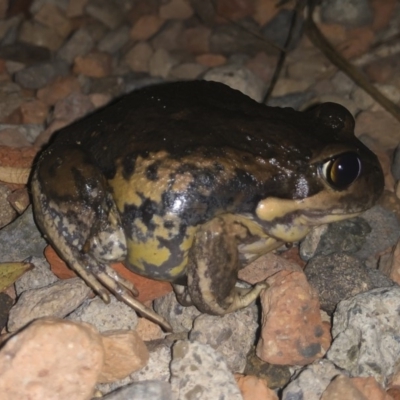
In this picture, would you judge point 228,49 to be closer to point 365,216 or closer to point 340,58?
point 340,58

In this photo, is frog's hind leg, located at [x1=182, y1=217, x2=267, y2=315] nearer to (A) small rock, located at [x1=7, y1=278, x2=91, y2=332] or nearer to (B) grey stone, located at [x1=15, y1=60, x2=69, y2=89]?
(A) small rock, located at [x1=7, y1=278, x2=91, y2=332]

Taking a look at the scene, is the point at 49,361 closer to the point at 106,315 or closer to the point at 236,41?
the point at 106,315

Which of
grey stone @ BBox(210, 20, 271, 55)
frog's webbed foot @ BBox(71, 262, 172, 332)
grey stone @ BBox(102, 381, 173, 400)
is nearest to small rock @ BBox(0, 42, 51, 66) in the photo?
grey stone @ BBox(210, 20, 271, 55)

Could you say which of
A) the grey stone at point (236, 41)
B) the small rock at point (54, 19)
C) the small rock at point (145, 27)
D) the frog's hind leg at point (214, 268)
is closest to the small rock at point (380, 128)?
the grey stone at point (236, 41)

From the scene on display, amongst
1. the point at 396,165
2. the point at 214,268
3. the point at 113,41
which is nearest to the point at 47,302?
the point at 214,268

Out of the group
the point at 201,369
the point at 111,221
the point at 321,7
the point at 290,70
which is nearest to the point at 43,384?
the point at 201,369

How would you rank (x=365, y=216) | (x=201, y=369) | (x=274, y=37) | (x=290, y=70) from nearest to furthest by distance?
1. (x=201, y=369)
2. (x=365, y=216)
3. (x=290, y=70)
4. (x=274, y=37)
